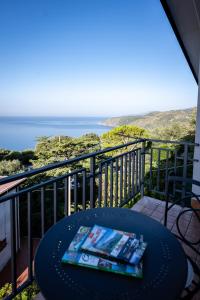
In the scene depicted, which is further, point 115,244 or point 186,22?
point 186,22

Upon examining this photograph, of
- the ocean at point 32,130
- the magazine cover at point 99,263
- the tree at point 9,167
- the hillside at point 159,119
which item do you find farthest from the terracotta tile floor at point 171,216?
the tree at point 9,167

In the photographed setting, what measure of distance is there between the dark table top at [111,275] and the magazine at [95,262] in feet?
0.07

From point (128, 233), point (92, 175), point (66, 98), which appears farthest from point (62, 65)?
point (128, 233)

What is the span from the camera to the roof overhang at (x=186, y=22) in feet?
10.3

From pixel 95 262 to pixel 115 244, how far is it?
0.54 feet

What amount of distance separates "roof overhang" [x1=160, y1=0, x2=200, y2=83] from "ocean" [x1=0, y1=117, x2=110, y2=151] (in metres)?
8.51

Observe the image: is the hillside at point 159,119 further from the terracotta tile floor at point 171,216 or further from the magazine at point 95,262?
the magazine at point 95,262

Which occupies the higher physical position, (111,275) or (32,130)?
(32,130)

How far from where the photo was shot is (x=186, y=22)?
370cm

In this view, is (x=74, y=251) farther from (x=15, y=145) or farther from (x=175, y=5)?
(x=15, y=145)

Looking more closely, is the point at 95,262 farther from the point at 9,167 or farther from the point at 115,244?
the point at 9,167

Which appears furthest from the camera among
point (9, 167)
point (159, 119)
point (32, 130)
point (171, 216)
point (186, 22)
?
point (32, 130)

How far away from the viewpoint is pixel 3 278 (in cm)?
598

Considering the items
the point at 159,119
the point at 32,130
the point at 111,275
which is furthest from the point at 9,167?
the point at 111,275
